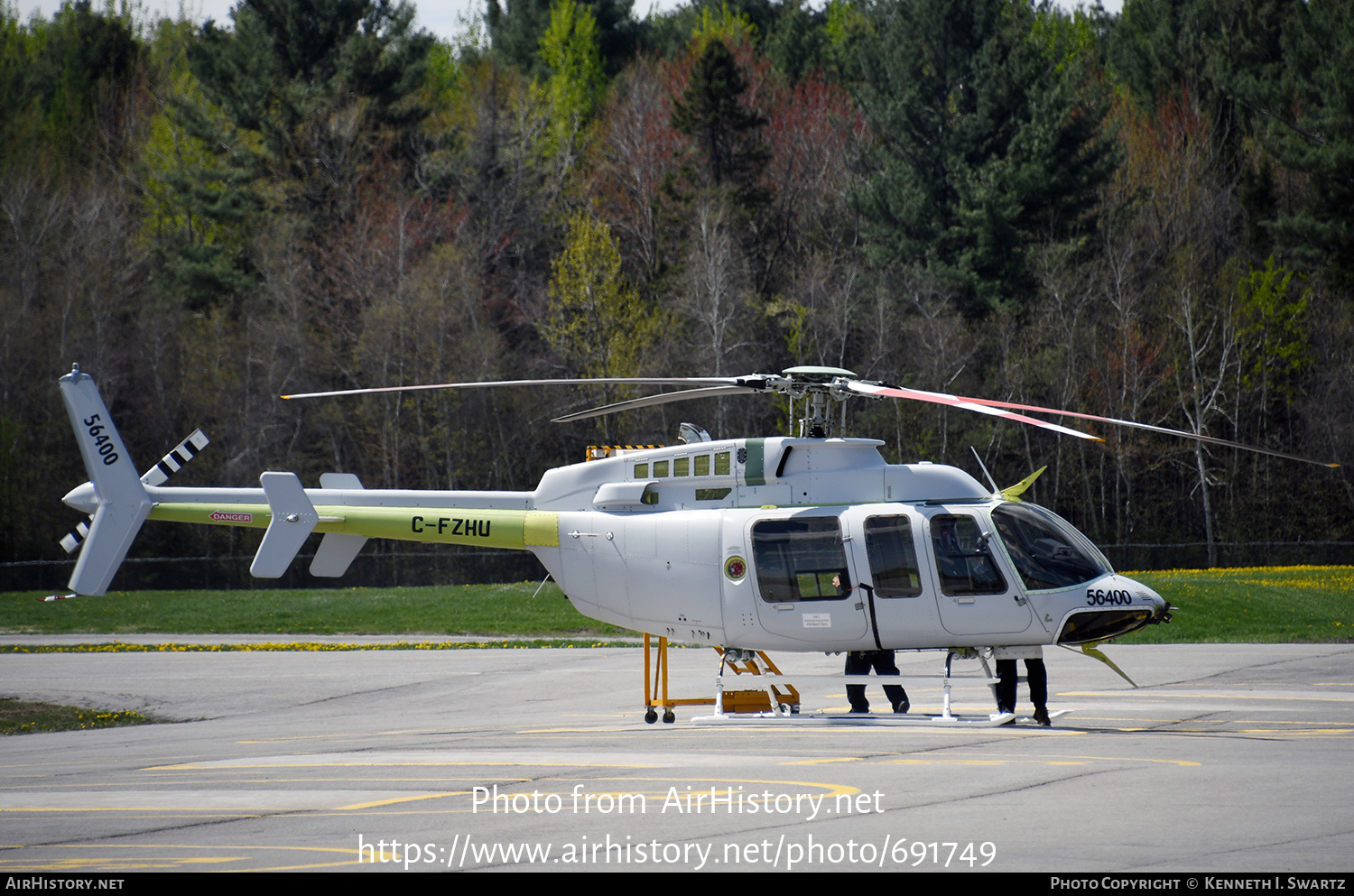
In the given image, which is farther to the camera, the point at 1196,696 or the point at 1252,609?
the point at 1252,609

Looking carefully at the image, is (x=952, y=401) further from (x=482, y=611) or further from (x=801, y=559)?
(x=482, y=611)

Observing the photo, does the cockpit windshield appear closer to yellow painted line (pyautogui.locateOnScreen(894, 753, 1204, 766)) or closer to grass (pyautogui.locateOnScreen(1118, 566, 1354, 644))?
yellow painted line (pyautogui.locateOnScreen(894, 753, 1204, 766))

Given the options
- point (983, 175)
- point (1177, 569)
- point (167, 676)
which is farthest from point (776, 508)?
point (983, 175)

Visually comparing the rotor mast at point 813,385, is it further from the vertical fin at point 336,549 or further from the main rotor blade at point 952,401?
the vertical fin at point 336,549

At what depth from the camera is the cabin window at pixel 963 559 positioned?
13.4m

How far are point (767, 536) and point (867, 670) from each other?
2.61 metres

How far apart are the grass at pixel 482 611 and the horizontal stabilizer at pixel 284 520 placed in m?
11.4

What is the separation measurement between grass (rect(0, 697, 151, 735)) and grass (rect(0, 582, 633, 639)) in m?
11.3

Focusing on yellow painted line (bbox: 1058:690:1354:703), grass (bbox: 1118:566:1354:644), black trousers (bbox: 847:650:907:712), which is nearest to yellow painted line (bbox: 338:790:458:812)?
black trousers (bbox: 847:650:907:712)

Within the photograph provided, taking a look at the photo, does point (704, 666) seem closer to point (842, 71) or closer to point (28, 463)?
point (28, 463)

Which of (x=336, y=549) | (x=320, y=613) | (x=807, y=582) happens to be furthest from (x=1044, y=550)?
(x=320, y=613)

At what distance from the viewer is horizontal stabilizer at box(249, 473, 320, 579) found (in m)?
15.3

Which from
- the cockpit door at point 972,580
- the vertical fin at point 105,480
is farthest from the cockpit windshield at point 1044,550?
the vertical fin at point 105,480

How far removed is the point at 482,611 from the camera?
31484 millimetres
